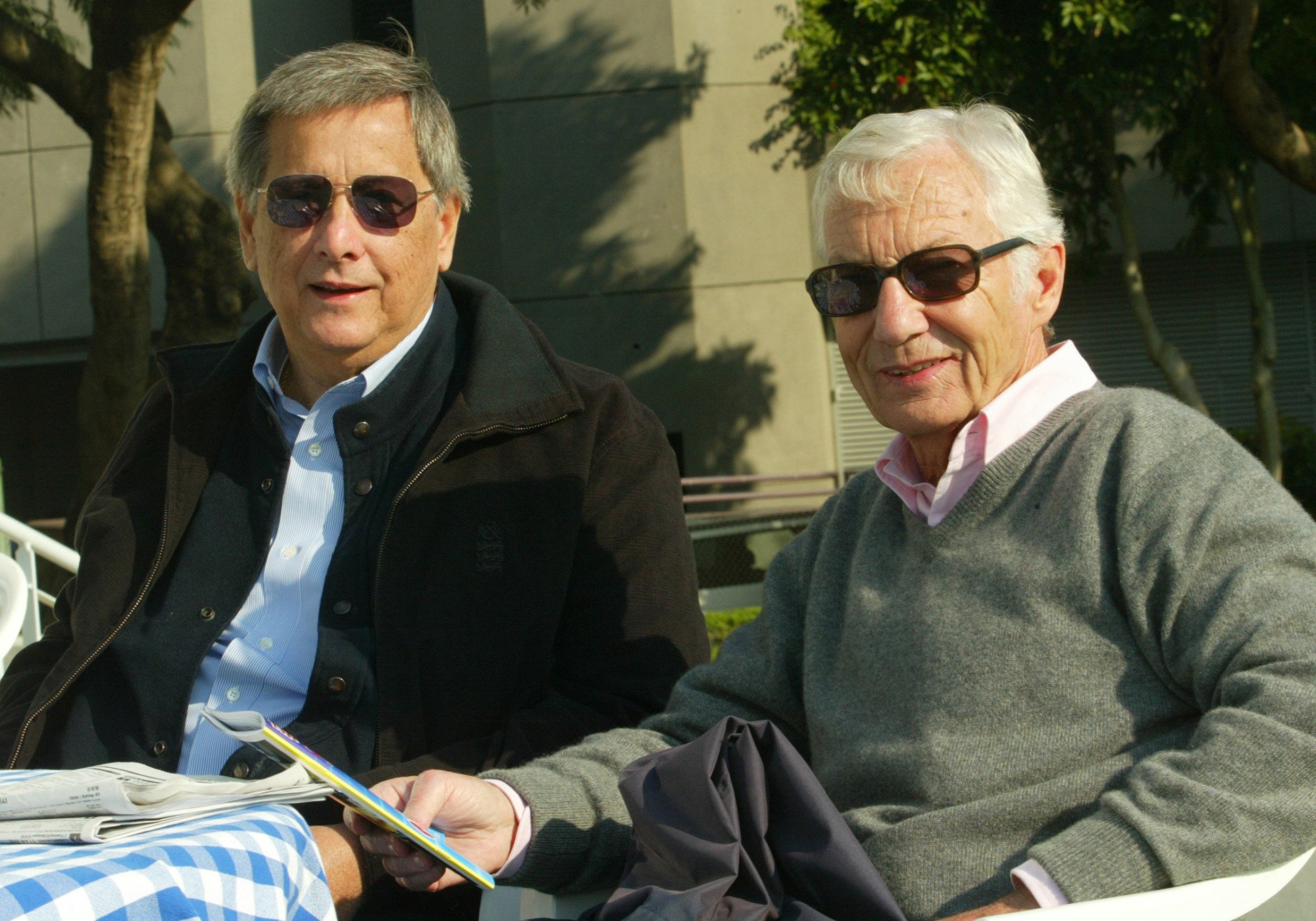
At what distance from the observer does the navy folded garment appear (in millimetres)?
1789

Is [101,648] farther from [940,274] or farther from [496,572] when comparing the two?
[940,274]

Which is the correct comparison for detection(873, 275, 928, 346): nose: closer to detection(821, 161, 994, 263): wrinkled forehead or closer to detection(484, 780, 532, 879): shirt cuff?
detection(821, 161, 994, 263): wrinkled forehead

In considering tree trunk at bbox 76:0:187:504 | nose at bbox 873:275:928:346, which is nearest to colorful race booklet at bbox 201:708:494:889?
nose at bbox 873:275:928:346

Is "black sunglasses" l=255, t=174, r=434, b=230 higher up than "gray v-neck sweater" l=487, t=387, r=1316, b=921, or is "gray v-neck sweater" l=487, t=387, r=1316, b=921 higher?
"black sunglasses" l=255, t=174, r=434, b=230

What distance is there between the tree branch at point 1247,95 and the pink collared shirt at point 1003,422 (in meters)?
6.33

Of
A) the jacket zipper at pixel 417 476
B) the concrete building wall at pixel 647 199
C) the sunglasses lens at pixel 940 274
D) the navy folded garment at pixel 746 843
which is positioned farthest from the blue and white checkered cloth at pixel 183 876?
the concrete building wall at pixel 647 199

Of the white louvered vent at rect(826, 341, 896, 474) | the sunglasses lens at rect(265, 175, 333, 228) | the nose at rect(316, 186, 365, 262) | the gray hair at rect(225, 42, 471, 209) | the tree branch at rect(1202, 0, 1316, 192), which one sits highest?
the tree branch at rect(1202, 0, 1316, 192)

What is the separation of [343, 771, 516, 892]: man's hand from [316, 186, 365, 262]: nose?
112 centimetres

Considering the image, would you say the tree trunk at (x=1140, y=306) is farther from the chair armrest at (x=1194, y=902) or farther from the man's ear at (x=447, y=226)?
the chair armrest at (x=1194, y=902)

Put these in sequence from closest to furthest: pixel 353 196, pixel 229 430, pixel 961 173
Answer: pixel 961 173
pixel 353 196
pixel 229 430

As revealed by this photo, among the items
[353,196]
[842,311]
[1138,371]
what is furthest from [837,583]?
[1138,371]

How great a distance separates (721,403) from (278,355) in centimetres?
974

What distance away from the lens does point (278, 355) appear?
9.91 ft

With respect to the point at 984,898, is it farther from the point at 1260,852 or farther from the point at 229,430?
the point at 229,430
